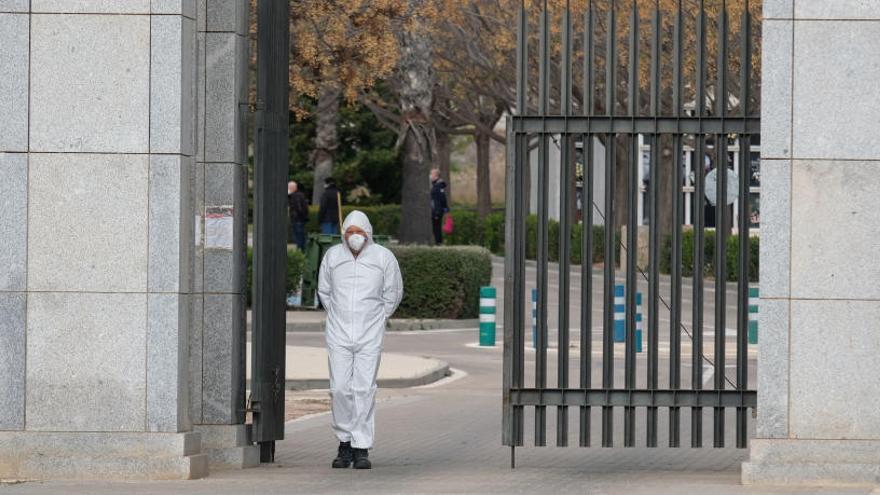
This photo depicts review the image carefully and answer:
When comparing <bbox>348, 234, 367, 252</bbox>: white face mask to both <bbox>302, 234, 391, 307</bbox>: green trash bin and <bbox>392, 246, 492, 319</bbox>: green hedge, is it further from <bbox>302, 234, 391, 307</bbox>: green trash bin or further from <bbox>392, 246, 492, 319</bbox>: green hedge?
<bbox>302, 234, 391, 307</bbox>: green trash bin

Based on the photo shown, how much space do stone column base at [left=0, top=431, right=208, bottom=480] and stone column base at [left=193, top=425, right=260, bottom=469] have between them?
924 millimetres

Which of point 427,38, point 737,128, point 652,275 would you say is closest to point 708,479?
point 652,275

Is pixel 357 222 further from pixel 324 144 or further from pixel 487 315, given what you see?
pixel 324 144

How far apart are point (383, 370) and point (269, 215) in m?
8.12

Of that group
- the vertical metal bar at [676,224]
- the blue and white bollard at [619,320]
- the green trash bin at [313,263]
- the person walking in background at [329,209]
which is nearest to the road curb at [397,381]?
the blue and white bollard at [619,320]

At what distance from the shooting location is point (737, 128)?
11.2 meters

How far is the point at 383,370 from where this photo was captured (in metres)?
20.0

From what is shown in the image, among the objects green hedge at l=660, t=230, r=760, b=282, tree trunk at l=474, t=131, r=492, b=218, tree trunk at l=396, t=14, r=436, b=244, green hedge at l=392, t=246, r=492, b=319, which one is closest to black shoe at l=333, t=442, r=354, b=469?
green hedge at l=392, t=246, r=492, b=319

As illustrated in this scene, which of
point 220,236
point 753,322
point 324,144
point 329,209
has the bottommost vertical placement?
point 753,322

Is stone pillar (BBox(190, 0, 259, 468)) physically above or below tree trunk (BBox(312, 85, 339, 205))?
below

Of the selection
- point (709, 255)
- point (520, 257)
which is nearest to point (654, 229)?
point (520, 257)

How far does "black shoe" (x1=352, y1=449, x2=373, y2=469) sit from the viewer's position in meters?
12.0

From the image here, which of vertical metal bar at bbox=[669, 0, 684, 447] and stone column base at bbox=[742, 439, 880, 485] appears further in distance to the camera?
vertical metal bar at bbox=[669, 0, 684, 447]

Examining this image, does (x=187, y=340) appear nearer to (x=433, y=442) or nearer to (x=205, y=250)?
(x=205, y=250)
